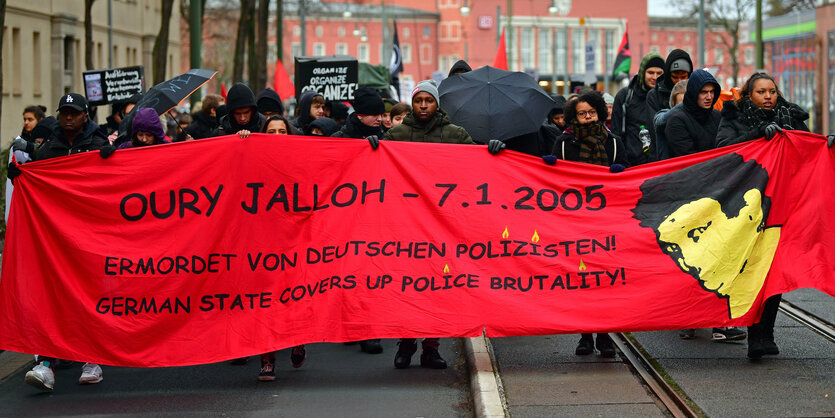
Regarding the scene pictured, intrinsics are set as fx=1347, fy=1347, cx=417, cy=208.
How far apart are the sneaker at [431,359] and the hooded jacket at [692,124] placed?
7.42ft

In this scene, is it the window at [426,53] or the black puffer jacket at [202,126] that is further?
the window at [426,53]

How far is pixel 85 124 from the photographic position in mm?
9789

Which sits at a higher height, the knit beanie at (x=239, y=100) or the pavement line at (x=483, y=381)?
the knit beanie at (x=239, y=100)

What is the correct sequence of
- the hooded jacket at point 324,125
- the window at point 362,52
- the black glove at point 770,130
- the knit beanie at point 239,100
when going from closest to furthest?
the black glove at point 770,130 → the knit beanie at point 239,100 → the hooded jacket at point 324,125 → the window at point 362,52

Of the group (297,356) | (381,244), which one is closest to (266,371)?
(297,356)

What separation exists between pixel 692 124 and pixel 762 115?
643 millimetres

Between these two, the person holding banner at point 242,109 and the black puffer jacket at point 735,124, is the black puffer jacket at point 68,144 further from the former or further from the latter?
the black puffer jacket at point 735,124

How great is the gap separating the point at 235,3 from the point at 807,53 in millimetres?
23837

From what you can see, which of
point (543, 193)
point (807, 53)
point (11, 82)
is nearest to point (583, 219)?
point (543, 193)

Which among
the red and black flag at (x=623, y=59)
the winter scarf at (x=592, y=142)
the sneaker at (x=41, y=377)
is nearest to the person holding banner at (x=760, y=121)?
the winter scarf at (x=592, y=142)

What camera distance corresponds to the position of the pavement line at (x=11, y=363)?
9.55m

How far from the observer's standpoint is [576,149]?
9.49 m

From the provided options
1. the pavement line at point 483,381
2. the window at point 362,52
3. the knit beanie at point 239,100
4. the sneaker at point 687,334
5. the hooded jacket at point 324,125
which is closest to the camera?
the pavement line at point 483,381

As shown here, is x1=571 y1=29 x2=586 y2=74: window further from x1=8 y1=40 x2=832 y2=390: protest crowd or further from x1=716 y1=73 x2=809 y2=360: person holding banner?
x1=716 y1=73 x2=809 y2=360: person holding banner
